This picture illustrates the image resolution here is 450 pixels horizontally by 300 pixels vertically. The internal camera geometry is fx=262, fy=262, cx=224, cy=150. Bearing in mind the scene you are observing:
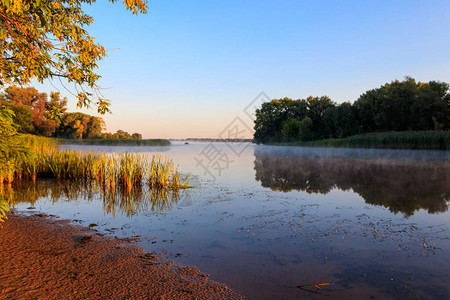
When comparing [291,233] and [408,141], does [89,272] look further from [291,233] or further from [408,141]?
[408,141]

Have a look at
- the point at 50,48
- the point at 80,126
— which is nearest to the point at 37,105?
the point at 80,126

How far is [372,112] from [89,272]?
2805 inches

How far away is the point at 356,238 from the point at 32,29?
26.3ft

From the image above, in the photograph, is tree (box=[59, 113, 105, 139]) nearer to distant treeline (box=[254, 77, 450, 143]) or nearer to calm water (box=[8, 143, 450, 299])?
distant treeline (box=[254, 77, 450, 143])

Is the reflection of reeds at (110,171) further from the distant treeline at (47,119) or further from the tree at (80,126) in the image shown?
the tree at (80,126)

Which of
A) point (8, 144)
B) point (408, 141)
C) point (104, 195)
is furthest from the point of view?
point (408, 141)

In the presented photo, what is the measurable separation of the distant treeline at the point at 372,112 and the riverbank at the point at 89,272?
59817 mm

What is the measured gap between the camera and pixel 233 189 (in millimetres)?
12453

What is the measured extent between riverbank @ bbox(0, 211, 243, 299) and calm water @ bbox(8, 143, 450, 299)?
472mm

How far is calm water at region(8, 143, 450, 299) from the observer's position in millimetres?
4164

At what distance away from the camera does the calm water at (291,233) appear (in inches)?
164

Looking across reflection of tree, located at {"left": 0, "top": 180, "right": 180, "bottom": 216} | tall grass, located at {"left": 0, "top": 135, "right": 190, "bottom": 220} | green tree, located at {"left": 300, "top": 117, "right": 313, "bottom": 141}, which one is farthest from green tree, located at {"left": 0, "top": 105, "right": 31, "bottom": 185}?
green tree, located at {"left": 300, "top": 117, "right": 313, "bottom": 141}

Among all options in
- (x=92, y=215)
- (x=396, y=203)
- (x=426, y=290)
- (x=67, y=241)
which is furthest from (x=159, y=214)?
(x=396, y=203)

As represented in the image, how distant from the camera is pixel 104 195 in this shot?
10.3 m
